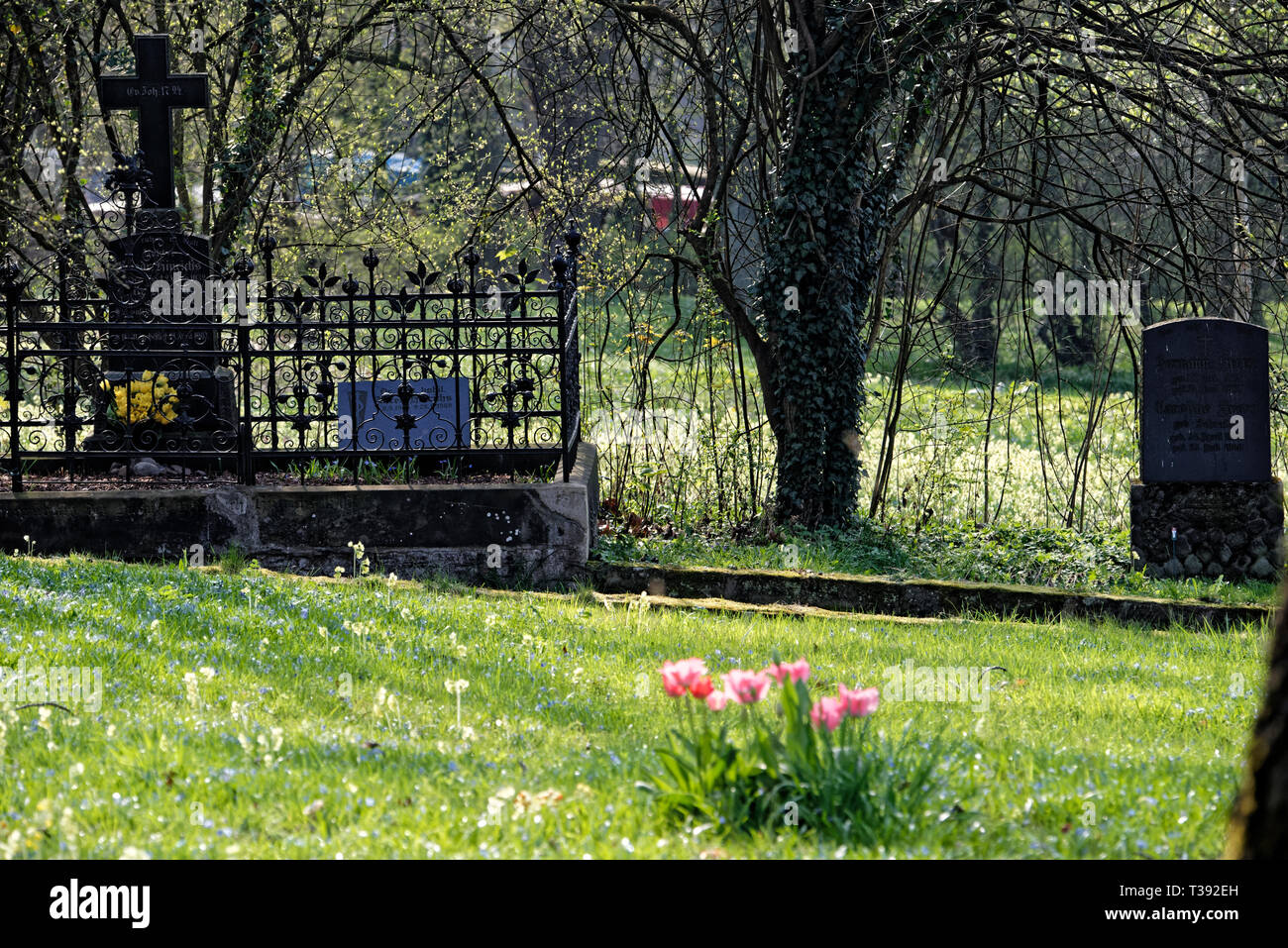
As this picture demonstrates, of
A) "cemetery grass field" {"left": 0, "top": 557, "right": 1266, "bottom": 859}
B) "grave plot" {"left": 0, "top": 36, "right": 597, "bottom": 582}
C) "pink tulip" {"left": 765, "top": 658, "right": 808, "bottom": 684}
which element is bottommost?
"cemetery grass field" {"left": 0, "top": 557, "right": 1266, "bottom": 859}

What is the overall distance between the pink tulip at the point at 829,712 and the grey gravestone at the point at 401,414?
6.14 meters

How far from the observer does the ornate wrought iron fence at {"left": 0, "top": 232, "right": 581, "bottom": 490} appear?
8.44 meters

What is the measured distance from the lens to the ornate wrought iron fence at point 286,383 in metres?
8.44

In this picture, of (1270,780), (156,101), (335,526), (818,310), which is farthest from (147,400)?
(1270,780)

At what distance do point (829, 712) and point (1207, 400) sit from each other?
7597 millimetres

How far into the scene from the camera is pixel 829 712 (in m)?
3.10

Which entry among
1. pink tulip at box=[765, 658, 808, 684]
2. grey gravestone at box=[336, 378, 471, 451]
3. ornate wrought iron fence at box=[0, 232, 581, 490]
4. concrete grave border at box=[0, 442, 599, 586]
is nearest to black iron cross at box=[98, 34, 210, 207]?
ornate wrought iron fence at box=[0, 232, 581, 490]

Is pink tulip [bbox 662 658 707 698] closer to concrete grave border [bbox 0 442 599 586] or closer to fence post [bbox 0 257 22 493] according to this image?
concrete grave border [bbox 0 442 599 586]

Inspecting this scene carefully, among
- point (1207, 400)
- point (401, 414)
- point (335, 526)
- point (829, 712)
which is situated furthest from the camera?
point (1207, 400)

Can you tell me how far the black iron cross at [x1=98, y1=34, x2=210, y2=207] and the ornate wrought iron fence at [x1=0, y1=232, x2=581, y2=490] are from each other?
88cm

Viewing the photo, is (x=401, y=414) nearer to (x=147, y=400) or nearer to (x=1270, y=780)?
(x=147, y=400)

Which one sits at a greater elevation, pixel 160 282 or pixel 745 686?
pixel 160 282

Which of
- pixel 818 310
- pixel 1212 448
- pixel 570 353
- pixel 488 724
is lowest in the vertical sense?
pixel 488 724
